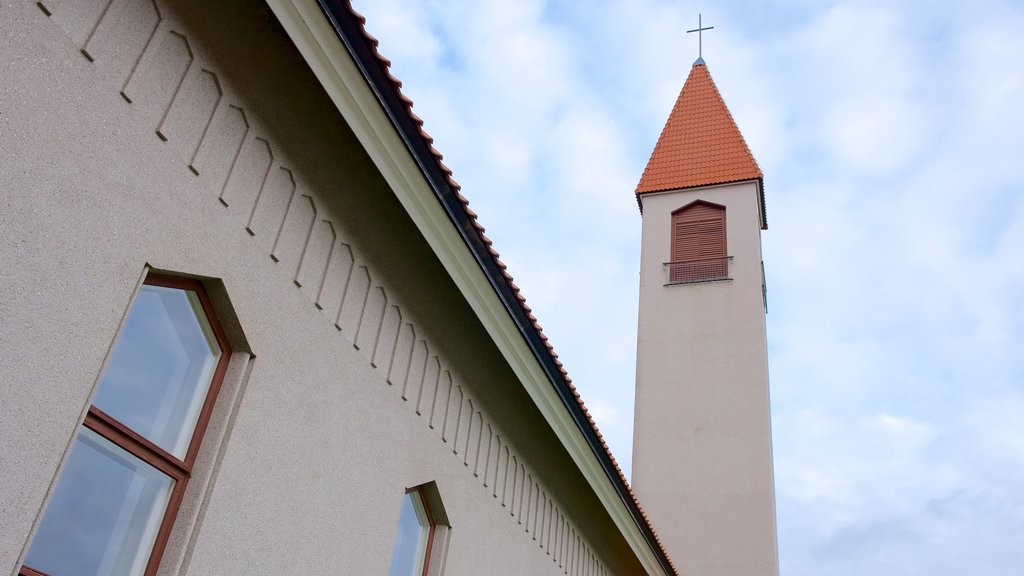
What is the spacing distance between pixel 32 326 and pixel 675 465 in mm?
17611

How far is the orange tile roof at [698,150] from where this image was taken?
80.9 ft

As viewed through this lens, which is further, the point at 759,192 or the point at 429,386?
the point at 759,192

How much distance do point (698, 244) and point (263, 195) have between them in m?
18.9

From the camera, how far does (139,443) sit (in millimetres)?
4840

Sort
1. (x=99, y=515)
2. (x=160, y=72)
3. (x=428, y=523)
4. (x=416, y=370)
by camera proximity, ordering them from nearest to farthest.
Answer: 1. (x=99, y=515)
2. (x=160, y=72)
3. (x=416, y=370)
4. (x=428, y=523)

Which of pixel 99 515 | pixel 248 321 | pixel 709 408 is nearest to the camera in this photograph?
pixel 99 515

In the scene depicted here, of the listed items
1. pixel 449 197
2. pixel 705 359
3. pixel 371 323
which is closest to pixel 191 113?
pixel 449 197

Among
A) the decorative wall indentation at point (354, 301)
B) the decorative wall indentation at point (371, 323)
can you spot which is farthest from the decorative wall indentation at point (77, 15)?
the decorative wall indentation at point (371, 323)

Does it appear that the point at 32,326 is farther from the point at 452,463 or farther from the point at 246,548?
the point at 452,463

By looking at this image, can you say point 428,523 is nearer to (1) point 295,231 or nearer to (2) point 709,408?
(1) point 295,231

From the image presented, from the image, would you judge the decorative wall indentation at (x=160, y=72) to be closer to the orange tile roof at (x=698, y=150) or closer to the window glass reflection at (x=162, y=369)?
the window glass reflection at (x=162, y=369)

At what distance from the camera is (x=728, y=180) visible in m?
24.3

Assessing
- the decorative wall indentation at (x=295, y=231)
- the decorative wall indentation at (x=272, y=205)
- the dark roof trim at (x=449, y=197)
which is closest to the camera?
the dark roof trim at (x=449, y=197)

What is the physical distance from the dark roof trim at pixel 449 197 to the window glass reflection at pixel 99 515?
259 centimetres
